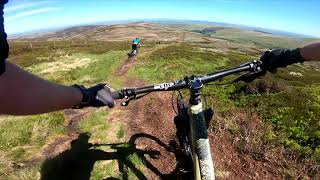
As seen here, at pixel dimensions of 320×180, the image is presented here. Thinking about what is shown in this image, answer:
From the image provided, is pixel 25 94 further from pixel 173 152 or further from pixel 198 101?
pixel 173 152

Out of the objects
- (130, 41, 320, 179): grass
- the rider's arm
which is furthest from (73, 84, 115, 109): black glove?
(130, 41, 320, 179): grass

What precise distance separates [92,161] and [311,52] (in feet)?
17.7

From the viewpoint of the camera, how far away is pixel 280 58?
416 centimetres

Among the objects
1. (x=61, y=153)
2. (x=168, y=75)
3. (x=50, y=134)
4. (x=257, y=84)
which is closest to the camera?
(x=61, y=153)

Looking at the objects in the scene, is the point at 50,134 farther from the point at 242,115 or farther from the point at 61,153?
→ the point at 242,115

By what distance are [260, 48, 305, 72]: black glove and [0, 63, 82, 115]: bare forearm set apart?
2602 mm

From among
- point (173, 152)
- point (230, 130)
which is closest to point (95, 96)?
point (173, 152)

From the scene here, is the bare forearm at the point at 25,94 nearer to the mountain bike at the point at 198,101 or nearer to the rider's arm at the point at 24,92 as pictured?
the rider's arm at the point at 24,92

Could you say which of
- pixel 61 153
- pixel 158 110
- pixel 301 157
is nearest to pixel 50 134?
pixel 61 153

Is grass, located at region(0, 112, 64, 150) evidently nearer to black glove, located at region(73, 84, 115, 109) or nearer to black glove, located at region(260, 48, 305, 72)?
black glove, located at region(73, 84, 115, 109)

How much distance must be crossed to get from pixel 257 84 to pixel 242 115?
15.1 ft

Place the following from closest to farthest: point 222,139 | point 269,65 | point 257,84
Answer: point 269,65 < point 222,139 < point 257,84

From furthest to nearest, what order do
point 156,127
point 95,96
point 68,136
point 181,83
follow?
point 156,127, point 68,136, point 181,83, point 95,96

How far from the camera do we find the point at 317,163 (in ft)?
24.5
